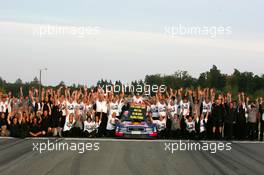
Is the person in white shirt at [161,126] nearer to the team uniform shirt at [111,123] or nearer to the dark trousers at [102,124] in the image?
the team uniform shirt at [111,123]

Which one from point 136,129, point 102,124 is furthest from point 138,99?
point 102,124

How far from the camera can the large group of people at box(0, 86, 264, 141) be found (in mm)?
21203

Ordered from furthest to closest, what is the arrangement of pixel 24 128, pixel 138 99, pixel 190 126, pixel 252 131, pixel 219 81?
pixel 219 81
pixel 138 99
pixel 252 131
pixel 190 126
pixel 24 128

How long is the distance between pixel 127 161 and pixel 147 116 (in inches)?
348

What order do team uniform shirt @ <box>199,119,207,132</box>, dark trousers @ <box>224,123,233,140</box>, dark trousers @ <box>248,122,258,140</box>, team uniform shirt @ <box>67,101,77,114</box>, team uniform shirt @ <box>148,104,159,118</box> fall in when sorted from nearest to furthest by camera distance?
team uniform shirt @ <box>199,119,207,132</box> < dark trousers @ <box>224,123,233,140</box> < dark trousers @ <box>248,122,258,140</box> < team uniform shirt @ <box>67,101,77,114</box> < team uniform shirt @ <box>148,104,159,118</box>

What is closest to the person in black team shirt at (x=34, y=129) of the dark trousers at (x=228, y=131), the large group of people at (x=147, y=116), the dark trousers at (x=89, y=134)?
the large group of people at (x=147, y=116)

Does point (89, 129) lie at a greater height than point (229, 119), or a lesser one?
lesser

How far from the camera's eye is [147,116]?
21875 mm

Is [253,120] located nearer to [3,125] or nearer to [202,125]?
[202,125]

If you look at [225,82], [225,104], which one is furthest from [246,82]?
[225,104]

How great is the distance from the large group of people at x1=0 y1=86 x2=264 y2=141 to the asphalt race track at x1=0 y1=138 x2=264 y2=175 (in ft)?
11.5

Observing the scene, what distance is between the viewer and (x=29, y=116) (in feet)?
69.4

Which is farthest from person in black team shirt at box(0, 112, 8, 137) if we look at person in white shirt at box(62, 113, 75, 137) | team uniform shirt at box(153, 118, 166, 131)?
team uniform shirt at box(153, 118, 166, 131)

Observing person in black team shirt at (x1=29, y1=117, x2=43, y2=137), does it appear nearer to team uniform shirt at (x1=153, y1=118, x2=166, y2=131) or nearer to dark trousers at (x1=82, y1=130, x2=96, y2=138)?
dark trousers at (x1=82, y1=130, x2=96, y2=138)
